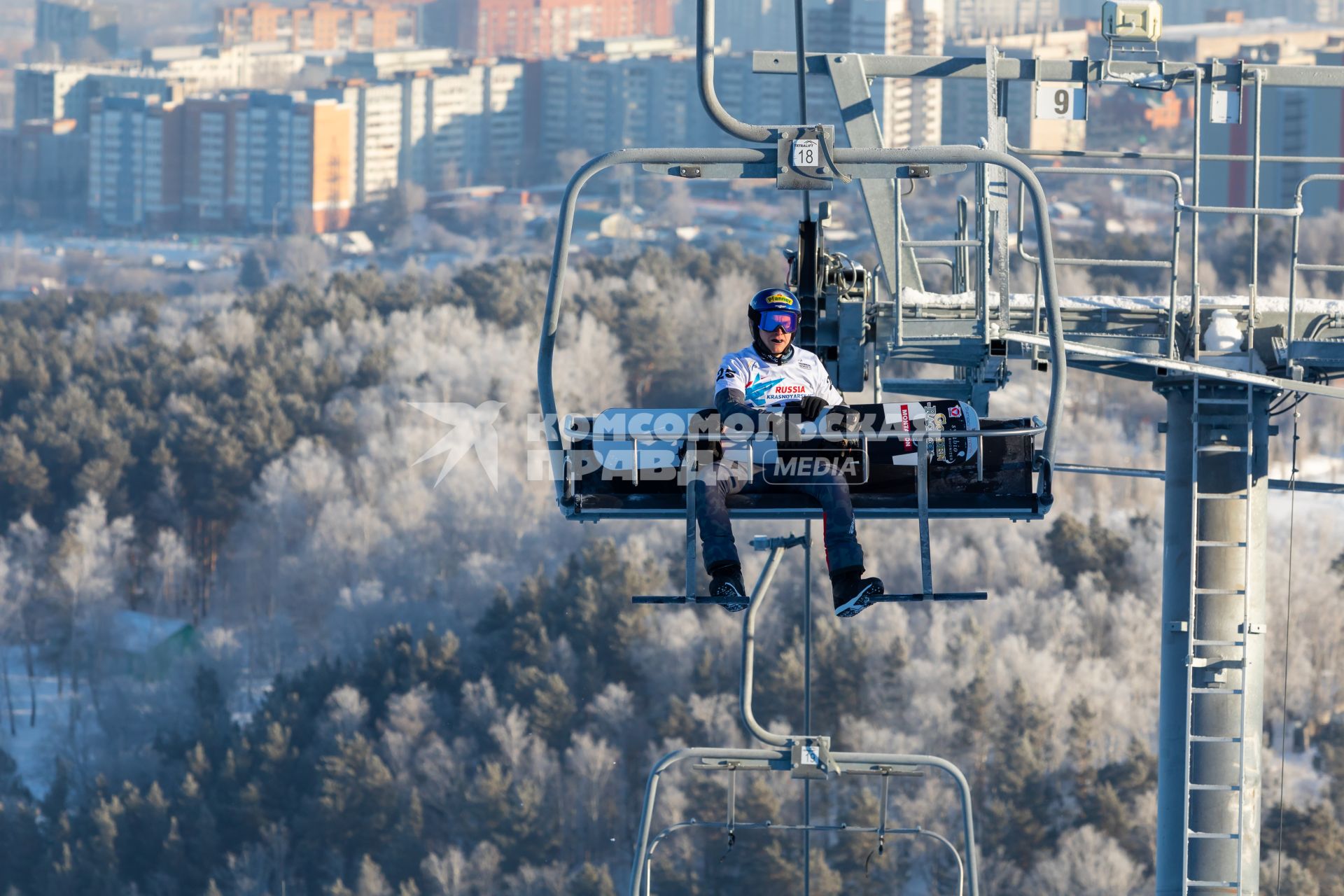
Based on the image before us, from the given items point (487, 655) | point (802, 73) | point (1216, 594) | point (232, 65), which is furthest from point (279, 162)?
point (802, 73)

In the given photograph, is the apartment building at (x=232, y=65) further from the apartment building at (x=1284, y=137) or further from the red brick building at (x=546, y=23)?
the apartment building at (x=1284, y=137)

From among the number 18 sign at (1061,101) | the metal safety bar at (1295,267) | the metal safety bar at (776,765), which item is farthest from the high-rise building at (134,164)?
the metal safety bar at (776,765)

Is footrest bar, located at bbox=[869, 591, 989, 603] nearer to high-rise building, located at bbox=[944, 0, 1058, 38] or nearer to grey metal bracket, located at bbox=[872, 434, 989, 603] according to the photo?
grey metal bracket, located at bbox=[872, 434, 989, 603]

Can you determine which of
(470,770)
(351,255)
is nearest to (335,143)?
(351,255)

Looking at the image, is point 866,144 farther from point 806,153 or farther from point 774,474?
point 806,153

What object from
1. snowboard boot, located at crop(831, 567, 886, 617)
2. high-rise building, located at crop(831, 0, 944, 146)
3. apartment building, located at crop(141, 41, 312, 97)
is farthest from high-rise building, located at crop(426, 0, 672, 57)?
snowboard boot, located at crop(831, 567, 886, 617)

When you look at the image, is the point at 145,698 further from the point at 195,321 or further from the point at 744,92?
the point at 744,92
